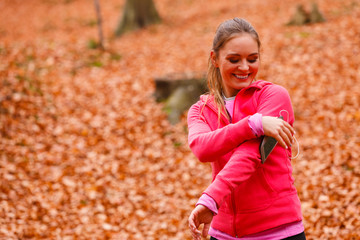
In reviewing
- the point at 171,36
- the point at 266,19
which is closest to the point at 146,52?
the point at 171,36

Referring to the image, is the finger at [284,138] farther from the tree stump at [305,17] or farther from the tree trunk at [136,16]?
the tree trunk at [136,16]

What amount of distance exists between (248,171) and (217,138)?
9.7 inches

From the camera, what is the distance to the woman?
1907mm

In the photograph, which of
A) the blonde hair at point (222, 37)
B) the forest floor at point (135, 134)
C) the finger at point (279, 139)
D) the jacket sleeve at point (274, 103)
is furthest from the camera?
the forest floor at point (135, 134)

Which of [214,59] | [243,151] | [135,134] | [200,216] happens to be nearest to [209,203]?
[200,216]

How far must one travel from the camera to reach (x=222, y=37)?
7.09 ft

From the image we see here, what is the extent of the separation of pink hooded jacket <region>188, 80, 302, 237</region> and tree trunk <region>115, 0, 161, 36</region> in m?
13.0

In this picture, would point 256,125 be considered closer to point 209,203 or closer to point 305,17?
point 209,203

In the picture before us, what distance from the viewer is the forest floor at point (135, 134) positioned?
16.4 ft

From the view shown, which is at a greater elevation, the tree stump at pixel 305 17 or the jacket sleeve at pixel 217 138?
the tree stump at pixel 305 17

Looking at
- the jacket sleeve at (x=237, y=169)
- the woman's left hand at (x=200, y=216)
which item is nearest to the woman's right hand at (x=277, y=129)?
the jacket sleeve at (x=237, y=169)

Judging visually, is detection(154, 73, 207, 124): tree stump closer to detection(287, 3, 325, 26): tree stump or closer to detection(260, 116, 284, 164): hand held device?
detection(287, 3, 325, 26): tree stump

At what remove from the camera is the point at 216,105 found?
7.27 feet

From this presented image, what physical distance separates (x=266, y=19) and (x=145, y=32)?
4.76m
